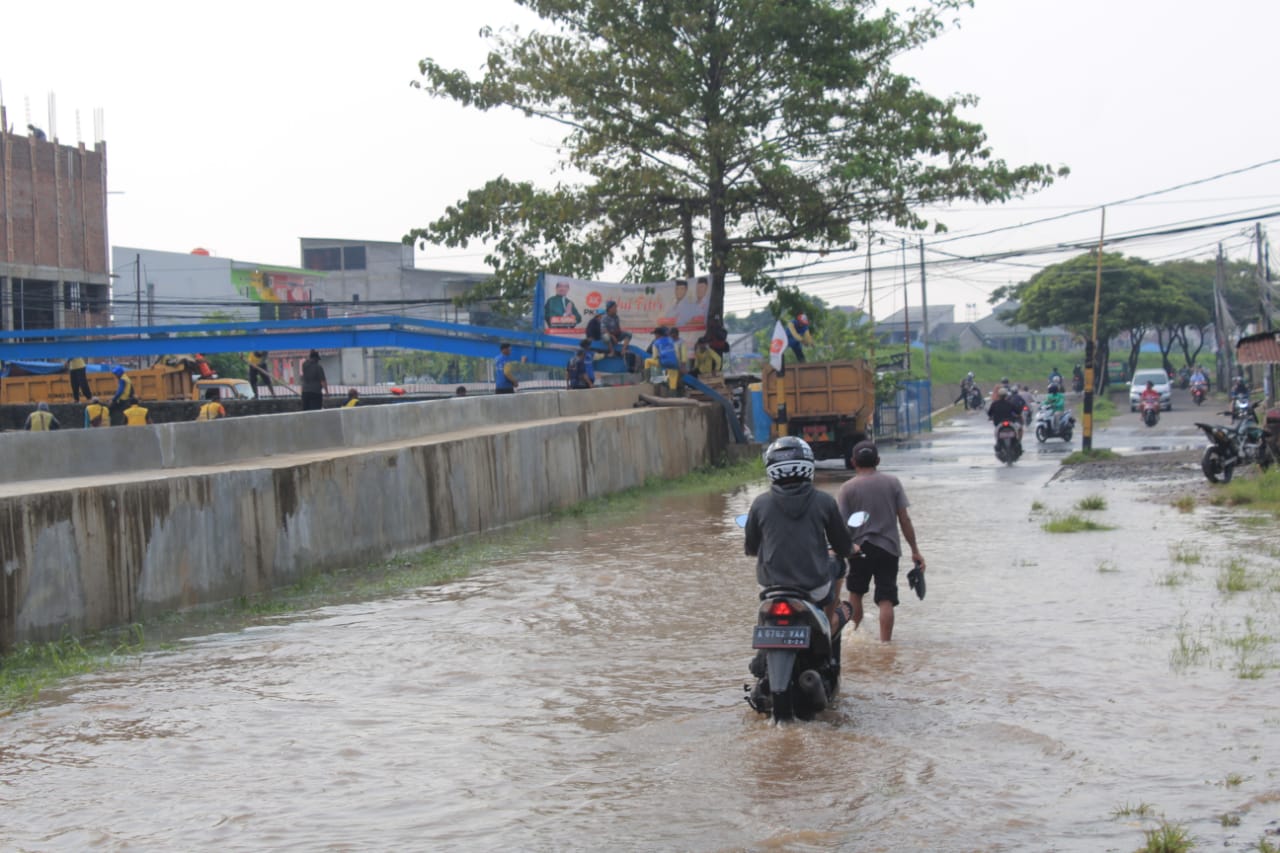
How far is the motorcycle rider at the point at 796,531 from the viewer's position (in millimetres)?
7098

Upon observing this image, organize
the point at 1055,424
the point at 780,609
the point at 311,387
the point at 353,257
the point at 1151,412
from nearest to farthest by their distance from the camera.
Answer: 1. the point at 780,609
2. the point at 311,387
3. the point at 1055,424
4. the point at 1151,412
5. the point at 353,257

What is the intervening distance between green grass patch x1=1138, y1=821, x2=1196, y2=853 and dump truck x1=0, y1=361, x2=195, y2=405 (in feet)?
85.8

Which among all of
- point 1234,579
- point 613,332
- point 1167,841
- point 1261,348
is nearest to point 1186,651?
point 1234,579

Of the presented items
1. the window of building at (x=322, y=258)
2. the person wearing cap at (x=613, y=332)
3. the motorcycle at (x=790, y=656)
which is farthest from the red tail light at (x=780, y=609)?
the window of building at (x=322, y=258)

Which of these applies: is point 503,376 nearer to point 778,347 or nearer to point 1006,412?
point 778,347

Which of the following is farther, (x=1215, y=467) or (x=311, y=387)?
(x=311, y=387)

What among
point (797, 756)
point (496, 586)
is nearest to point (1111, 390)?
point (496, 586)

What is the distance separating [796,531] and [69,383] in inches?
1045

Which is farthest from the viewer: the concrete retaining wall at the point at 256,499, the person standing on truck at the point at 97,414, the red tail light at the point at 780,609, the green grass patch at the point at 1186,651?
the person standing on truck at the point at 97,414

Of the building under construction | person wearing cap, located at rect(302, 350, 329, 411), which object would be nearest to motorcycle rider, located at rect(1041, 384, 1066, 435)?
person wearing cap, located at rect(302, 350, 329, 411)

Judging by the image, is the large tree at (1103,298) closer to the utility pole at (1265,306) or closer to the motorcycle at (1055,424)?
the utility pole at (1265,306)

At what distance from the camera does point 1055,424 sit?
32344mm

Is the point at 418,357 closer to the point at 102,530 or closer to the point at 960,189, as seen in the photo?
the point at 960,189

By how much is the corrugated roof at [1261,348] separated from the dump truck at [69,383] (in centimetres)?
2115
